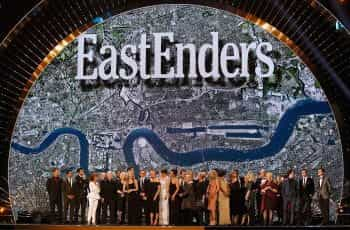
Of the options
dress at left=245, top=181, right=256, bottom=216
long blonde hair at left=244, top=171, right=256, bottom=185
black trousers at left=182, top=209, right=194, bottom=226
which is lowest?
black trousers at left=182, top=209, right=194, bottom=226

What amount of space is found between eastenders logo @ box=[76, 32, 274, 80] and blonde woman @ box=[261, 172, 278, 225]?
1.53 meters

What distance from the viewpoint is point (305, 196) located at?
7973 mm

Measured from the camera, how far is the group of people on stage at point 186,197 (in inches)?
314

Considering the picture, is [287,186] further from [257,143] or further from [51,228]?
[51,228]

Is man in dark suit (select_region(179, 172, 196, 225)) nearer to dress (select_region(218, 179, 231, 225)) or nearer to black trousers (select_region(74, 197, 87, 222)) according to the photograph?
dress (select_region(218, 179, 231, 225))

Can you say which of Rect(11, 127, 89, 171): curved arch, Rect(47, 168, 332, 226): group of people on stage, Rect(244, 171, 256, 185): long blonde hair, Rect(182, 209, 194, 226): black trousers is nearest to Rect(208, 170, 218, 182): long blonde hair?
Rect(47, 168, 332, 226): group of people on stage

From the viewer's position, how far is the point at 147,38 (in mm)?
8477

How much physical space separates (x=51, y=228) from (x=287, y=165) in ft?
10.7

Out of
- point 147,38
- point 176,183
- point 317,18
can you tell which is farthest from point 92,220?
point 317,18

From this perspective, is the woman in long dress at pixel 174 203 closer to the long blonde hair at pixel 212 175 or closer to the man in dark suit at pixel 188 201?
the man in dark suit at pixel 188 201

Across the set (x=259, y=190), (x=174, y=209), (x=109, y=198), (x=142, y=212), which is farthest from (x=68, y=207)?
(x=259, y=190)

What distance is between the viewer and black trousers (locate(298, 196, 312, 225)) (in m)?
7.94

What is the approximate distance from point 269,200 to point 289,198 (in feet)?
0.87

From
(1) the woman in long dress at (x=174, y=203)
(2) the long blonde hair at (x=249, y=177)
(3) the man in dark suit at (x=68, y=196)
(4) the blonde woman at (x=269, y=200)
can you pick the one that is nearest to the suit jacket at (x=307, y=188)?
(4) the blonde woman at (x=269, y=200)
